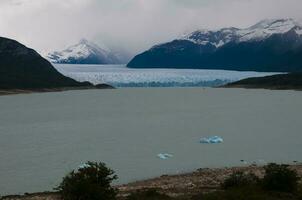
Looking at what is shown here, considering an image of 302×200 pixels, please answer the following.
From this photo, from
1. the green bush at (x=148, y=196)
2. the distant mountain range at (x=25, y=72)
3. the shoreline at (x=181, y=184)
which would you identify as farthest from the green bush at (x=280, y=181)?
the distant mountain range at (x=25, y=72)

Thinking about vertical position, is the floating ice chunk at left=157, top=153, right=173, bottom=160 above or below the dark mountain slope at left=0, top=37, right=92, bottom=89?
below

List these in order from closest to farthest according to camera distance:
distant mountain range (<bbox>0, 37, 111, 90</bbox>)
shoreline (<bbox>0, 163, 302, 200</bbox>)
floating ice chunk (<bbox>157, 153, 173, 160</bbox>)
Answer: shoreline (<bbox>0, 163, 302, 200</bbox>)
floating ice chunk (<bbox>157, 153, 173, 160</bbox>)
distant mountain range (<bbox>0, 37, 111, 90</bbox>)

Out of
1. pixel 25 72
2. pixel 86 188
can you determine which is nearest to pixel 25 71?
pixel 25 72

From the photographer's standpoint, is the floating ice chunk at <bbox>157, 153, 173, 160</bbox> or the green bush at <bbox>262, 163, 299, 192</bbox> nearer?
the green bush at <bbox>262, 163, 299, 192</bbox>

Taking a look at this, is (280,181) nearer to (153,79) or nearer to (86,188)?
(86,188)

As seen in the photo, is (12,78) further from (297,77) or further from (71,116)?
(71,116)

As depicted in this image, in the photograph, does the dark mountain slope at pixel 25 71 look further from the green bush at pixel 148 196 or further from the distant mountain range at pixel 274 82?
the green bush at pixel 148 196

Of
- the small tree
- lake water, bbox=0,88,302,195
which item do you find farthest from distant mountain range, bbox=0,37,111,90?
the small tree

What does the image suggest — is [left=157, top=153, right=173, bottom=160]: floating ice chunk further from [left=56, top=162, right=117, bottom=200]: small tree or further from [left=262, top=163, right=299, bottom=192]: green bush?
[left=56, top=162, right=117, bottom=200]: small tree
